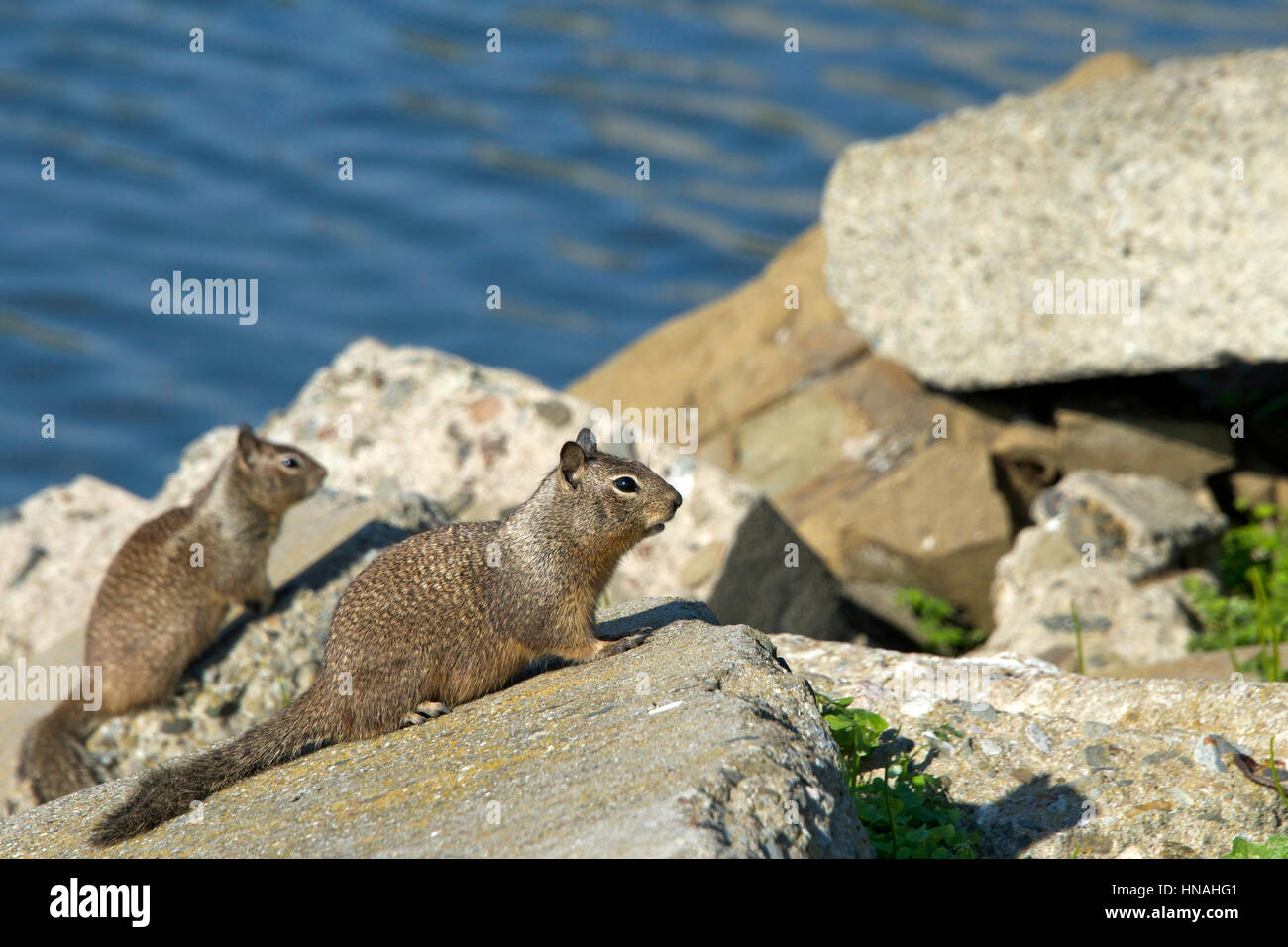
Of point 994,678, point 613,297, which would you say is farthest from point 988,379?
point 613,297

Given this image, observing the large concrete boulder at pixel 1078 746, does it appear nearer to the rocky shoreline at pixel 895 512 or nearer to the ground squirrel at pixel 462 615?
the rocky shoreline at pixel 895 512

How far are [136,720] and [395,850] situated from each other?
3316 mm

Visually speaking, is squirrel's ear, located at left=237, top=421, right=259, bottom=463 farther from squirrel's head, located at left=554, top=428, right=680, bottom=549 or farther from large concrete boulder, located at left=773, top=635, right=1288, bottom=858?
large concrete boulder, located at left=773, top=635, right=1288, bottom=858

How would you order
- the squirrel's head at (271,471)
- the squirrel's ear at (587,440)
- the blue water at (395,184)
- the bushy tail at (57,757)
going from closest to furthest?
the squirrel's ear at (587,440) → the bushy tail at (57,757) → the squirrel's head at (271,471) → the blue water at (395,184)

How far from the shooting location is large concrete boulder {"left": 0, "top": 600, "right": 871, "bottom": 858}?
135 inches

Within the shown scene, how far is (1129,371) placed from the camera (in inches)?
340

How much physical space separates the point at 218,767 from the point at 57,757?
2.18 metres

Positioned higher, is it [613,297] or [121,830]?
[613,297]

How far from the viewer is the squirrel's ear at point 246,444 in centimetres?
700

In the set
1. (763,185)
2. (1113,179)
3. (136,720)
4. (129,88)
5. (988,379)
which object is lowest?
(136,720)

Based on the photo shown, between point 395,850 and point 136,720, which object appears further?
point 136,720

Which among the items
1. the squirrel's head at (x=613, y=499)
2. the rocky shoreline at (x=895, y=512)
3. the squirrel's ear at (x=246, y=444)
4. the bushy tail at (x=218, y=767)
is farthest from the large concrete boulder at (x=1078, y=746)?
the squirrel's ear at (x=246, y=444)

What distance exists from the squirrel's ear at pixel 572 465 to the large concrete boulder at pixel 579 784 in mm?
642

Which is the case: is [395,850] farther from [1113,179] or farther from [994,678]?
[1113,179]
